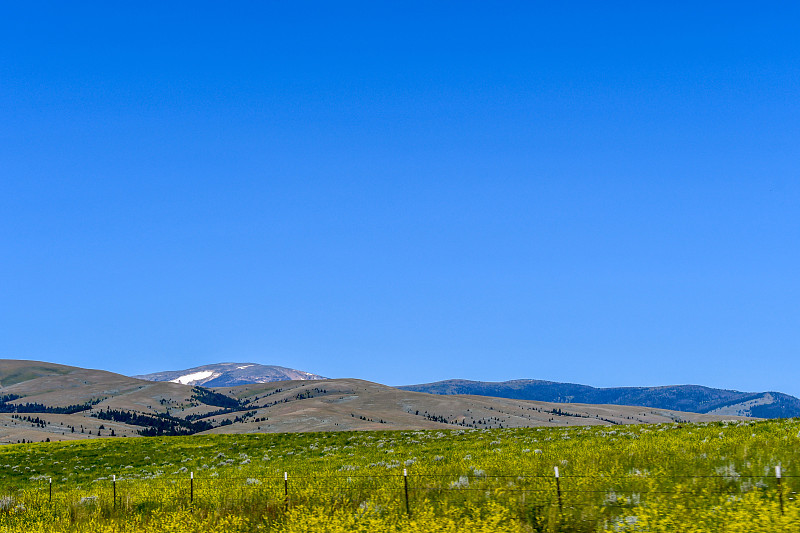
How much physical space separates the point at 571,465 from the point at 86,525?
18.1 m

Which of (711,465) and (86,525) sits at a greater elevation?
(711,465)

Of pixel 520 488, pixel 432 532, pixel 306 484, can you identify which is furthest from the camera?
pixel 306 484

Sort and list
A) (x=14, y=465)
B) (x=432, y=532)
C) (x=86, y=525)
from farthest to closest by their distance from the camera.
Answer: (x=14, y=465)
(x=86, y=525)
(x=432, y=532)

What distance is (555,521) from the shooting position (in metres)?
17.2

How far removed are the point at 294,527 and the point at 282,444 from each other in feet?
139

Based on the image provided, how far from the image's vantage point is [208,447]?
61.9 metres

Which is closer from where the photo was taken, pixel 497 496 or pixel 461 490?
pixel 497 496

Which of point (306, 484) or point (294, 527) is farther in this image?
point (306, 484)

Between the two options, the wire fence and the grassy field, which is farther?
the wire fence

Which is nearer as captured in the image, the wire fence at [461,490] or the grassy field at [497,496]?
the grassy field at [497,496]

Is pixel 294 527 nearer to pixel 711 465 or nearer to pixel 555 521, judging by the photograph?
pixel 555 521

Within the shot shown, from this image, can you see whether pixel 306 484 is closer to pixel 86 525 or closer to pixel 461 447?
pixel 86 525

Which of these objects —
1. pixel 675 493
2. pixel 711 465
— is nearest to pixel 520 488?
pixel 675 493

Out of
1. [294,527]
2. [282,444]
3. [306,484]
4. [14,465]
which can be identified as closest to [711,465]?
[294,527]
